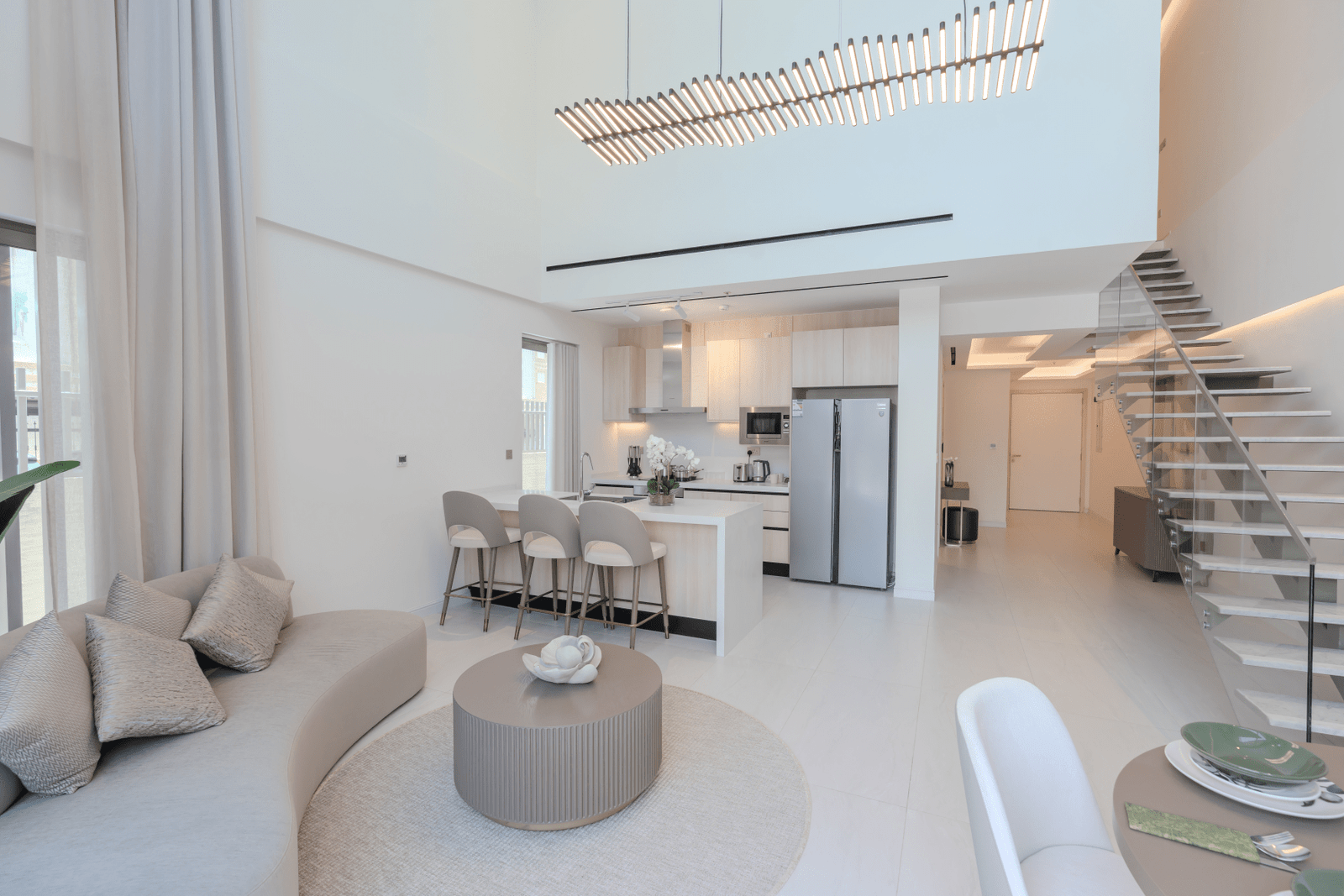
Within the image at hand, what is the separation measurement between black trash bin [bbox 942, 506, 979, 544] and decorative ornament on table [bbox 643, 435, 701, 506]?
16.1 ft

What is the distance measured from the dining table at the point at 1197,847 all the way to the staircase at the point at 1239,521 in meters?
1.85

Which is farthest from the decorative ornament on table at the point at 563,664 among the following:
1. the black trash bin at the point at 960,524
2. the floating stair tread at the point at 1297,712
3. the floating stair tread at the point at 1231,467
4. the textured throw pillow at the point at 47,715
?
the black trash bin at the point at 960,524

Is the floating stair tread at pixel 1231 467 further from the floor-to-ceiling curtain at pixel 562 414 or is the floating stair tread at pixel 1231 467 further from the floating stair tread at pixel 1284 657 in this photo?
the floor-to-ceiling curtain at pixel 562 414

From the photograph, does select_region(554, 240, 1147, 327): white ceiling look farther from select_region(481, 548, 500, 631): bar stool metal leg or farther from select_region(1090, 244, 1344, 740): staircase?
select_region(481, 548, 500, 631): bar stool metal leg

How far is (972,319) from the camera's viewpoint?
18.5ft

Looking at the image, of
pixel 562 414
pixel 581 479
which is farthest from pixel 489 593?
pixel 562 414

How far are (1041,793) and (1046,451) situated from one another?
10.9 m

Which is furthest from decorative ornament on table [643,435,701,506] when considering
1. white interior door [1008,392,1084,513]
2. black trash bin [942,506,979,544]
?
white interior door [1008,392,1084,513]

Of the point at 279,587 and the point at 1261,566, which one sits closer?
the point at 1261,566

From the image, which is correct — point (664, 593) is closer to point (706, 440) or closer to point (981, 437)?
point (706, 440)

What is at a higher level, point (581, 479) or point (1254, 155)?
point (1254, 155)

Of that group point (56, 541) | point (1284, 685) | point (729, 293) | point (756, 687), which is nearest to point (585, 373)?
point (729, 293)

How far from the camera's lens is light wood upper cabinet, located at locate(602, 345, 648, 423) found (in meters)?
6.92

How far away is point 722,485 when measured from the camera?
245 inches
